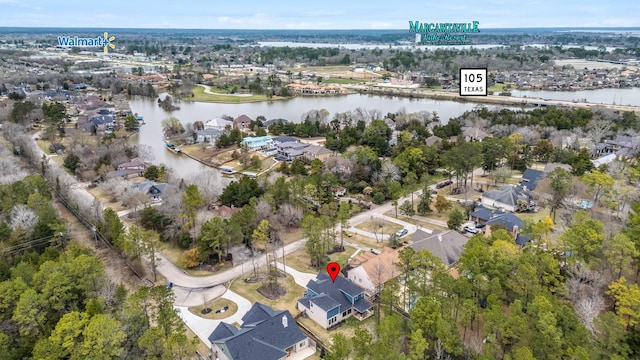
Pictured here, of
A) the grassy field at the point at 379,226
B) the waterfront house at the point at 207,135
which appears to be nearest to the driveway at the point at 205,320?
the grassy field at the point at 379,226

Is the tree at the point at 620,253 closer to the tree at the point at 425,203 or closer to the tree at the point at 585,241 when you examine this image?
the tree at the point at 585,241

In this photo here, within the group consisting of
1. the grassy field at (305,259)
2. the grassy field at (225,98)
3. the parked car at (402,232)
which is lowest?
the grassy field at (305,259)

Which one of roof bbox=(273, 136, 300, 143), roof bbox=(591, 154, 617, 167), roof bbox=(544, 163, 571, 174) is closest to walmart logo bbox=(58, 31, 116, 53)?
roof bbox=(273, 136, 300, 143)

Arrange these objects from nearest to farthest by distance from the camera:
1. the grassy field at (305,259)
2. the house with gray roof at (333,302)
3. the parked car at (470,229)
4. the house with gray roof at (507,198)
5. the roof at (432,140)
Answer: the house with gray roof at (333,302) < the grassy field at (305,259) < the parked car at (470,229) < the house with gray roof at (507,198) < the roof at (432,140)

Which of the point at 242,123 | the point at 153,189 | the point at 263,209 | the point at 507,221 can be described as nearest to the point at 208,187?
the point at 153,189

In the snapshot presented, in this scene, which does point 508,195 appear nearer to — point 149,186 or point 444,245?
point 444,245

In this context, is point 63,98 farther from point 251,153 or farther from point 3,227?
point 3,227

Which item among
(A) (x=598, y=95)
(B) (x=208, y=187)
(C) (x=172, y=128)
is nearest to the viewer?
(B) (x=208, y=187)
